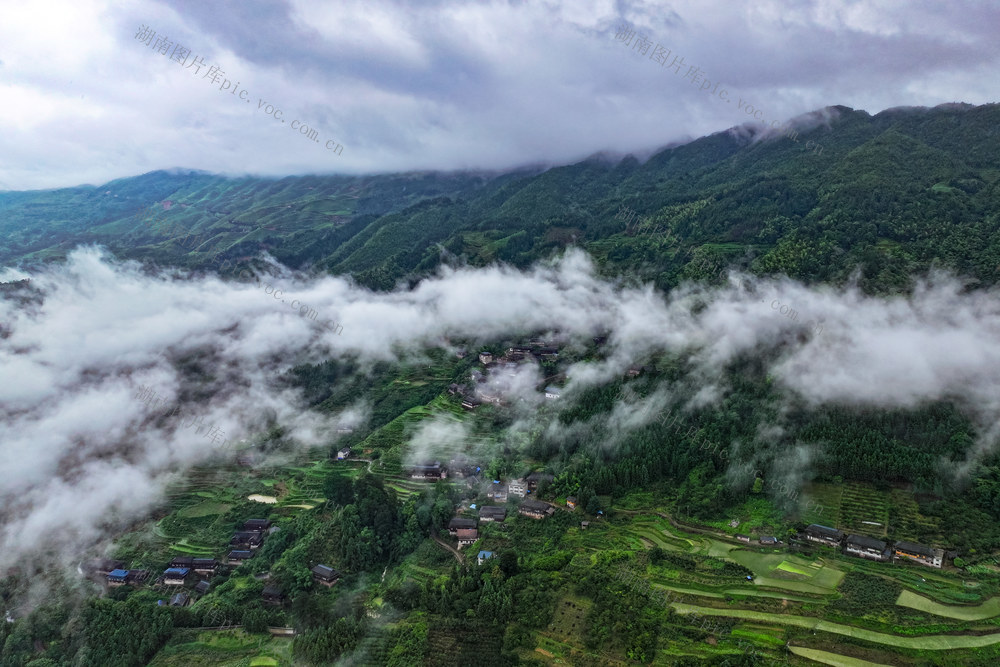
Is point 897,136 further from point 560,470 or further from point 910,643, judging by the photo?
point 910,643

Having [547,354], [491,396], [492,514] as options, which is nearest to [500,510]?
[492,514]

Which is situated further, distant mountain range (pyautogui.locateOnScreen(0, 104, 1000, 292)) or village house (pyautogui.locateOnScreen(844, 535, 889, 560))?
distant mountain range (pyautogui.locateOnScreen(0, 104, 1000, 292))

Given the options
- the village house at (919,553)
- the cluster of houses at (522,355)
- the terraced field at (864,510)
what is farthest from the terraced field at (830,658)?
the cluster of houses at (522,355)

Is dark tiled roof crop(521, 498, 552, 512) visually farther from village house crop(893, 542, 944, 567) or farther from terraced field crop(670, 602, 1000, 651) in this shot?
village house crop(893, 542, 944, 567)

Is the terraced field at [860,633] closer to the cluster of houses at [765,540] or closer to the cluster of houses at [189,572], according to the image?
the cluster of houses at [765,540]

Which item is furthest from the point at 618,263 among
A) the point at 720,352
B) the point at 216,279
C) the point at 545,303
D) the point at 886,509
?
the point at 216,279

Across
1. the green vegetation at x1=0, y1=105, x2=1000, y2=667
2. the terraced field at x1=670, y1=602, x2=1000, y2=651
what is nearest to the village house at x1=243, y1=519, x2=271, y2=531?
the green vegetation at x1=0, y1=105, x2=1000, y2=667
